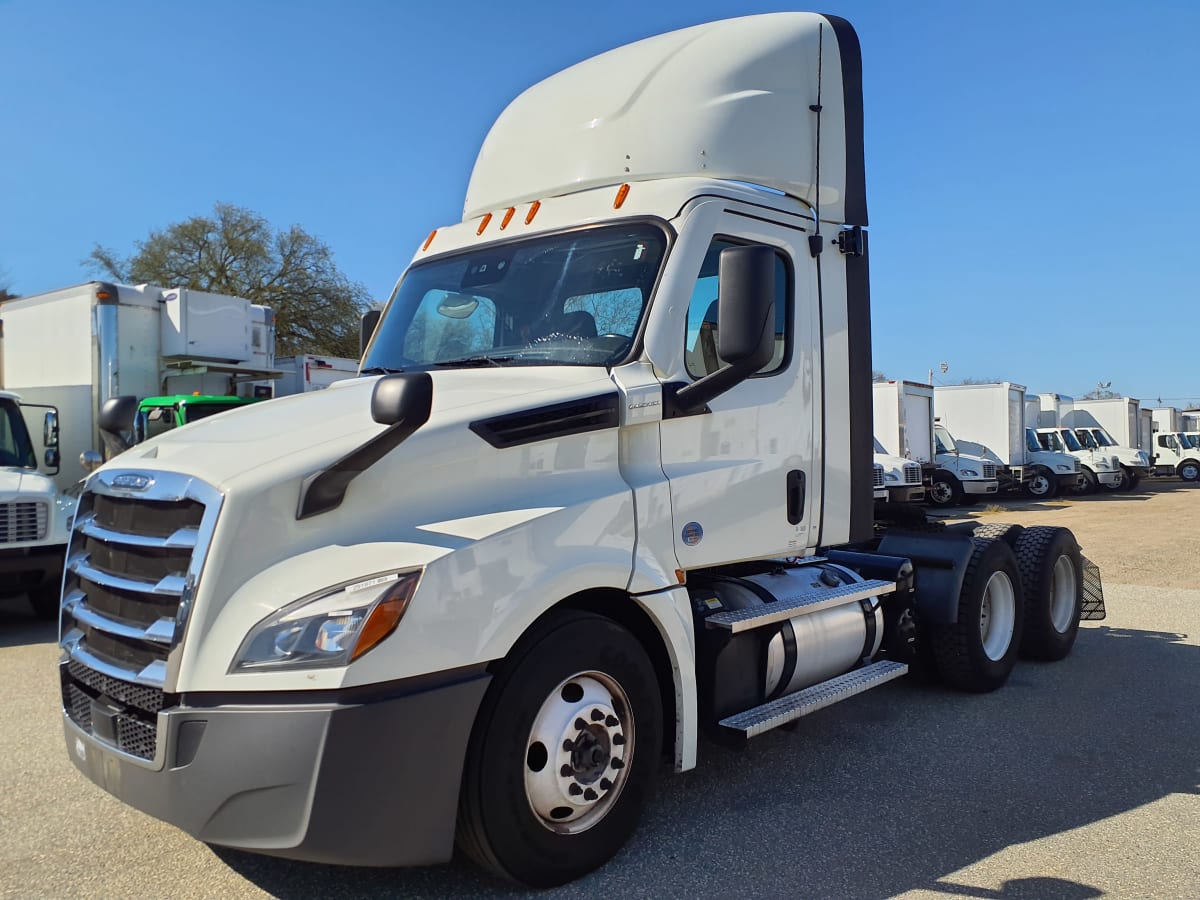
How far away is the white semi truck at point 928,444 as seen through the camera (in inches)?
890

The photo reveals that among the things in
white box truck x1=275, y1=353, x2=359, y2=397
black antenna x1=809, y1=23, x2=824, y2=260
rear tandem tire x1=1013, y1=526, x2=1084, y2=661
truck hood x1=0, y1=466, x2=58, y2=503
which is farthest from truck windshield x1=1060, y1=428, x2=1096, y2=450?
truck hood x1=0, y1=466, x2=58, y2=503

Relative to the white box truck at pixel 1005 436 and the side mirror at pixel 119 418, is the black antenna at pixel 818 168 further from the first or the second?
the white box truck at pixel 1005 436

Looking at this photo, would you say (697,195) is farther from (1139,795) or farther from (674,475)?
(1139,795)

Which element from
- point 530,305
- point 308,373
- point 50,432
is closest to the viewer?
point 530,305

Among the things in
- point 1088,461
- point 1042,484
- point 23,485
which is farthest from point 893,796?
point 1088,461

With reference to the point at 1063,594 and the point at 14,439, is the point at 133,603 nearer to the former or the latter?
the point at 1063,594

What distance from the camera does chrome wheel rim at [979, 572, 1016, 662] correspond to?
6348 millimetres

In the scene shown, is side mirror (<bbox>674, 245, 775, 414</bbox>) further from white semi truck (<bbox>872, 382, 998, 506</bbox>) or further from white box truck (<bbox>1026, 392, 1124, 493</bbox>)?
white box truck (<bbox>1026, 392, 1124, 493</bbox>)

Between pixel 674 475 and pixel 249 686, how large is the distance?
1856mm

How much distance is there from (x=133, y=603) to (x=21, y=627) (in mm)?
7052

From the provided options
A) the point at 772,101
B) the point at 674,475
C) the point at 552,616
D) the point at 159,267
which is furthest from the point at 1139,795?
the point at 159,267

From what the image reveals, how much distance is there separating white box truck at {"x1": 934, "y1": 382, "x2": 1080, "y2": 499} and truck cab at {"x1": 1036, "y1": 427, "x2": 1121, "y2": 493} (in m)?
0.67

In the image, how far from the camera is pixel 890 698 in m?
6.02

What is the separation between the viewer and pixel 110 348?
36.7ft
